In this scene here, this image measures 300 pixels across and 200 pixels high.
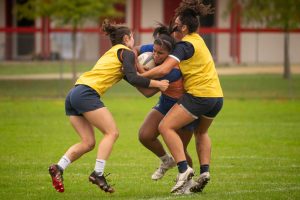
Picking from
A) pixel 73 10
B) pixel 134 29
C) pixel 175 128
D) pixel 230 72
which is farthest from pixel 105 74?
pixel 134 29

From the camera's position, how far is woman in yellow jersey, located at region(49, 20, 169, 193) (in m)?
9.33

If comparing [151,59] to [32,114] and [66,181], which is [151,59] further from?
[32,114]

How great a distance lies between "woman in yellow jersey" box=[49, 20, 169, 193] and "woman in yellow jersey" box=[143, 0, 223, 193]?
0.31 meters

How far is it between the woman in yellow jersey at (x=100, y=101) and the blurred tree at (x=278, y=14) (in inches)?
699

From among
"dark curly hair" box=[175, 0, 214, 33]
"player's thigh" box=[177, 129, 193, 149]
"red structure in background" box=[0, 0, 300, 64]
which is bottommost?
"red structure in background" box=[0, 0, 300, 64]

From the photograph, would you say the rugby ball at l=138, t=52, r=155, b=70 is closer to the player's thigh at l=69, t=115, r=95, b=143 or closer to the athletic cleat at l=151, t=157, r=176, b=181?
the player's thigh at l=69, t=115, r=95, b=143

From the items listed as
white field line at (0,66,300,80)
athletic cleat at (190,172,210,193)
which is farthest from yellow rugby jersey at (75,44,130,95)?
white field line at (0,66,300,80)

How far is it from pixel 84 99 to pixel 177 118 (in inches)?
41.5

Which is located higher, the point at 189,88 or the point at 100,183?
the point at 189,88

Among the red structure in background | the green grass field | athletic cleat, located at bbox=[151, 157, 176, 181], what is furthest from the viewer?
the red structure in background

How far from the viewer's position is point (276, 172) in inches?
449

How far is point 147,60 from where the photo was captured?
9.83 metres

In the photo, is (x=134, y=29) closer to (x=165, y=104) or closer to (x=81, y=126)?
(x=165, y=104)

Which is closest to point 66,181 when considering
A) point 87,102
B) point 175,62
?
point 87,102
